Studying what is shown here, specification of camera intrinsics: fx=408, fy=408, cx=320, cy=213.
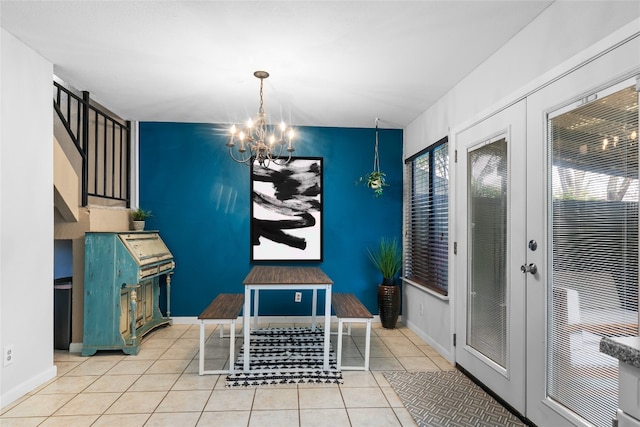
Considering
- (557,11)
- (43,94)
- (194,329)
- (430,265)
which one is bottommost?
(194,329)

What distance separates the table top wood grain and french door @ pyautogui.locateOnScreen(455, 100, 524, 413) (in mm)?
1128

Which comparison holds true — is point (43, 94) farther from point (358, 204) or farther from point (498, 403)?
point (498, 403)

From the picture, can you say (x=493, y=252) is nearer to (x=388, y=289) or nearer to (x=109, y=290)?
(x=388, y=289)

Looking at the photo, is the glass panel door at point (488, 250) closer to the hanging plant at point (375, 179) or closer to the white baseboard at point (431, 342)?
the white baseboard at point (431, 342)

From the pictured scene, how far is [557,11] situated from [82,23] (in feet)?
9.07

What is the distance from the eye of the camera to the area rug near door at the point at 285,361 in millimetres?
3088

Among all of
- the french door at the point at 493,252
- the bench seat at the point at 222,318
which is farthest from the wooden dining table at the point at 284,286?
the french door at the point at 493,252

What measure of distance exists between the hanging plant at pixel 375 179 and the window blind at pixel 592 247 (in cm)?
253

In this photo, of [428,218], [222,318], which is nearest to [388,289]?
[428,218]

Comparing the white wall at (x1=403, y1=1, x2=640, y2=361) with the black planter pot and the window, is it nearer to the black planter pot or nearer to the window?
the window

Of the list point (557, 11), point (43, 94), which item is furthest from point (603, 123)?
point (43, 94)

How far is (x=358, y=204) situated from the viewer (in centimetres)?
504

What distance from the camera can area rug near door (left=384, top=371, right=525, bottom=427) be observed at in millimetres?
2465

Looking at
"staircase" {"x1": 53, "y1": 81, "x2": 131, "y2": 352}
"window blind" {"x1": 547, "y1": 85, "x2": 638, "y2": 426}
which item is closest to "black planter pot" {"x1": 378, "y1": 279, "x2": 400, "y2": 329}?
"window blind" {"x1": 547, "y1": 85, "x2": 638, "y2": 426}
